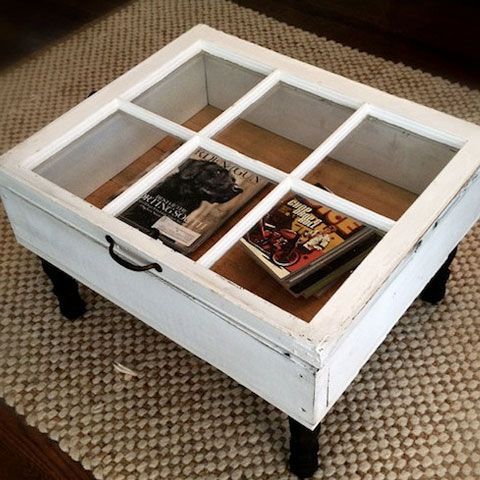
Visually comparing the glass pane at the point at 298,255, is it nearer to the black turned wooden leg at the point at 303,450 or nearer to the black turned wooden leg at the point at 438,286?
the black turned wooden leg at the point at 303,450

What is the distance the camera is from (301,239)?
903 millimetres

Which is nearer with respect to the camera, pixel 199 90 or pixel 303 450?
pixel 303 450

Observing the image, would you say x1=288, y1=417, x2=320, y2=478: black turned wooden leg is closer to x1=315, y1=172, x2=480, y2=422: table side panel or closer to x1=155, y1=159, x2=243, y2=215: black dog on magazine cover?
x1=315, y1=172, x2=480, y2=422: table side panel

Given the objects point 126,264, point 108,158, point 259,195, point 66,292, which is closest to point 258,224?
point 259,195

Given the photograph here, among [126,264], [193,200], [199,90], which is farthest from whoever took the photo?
[199,90]

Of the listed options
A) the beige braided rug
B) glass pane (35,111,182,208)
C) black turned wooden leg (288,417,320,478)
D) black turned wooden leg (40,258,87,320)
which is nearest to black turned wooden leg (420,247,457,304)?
the beige braided rug

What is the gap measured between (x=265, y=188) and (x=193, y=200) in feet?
0.32

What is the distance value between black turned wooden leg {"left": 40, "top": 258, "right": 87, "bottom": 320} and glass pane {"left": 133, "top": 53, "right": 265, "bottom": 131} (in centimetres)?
27

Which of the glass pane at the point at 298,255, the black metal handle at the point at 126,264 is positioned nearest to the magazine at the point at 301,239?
the glass pane at the point at 298,255

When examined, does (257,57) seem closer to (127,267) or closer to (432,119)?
(432,119)

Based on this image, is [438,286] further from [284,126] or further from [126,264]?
[126,264]

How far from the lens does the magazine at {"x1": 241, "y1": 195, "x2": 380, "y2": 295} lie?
87 centimetres

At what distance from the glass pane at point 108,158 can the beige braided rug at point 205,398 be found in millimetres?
266

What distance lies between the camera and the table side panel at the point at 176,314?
0.81m
